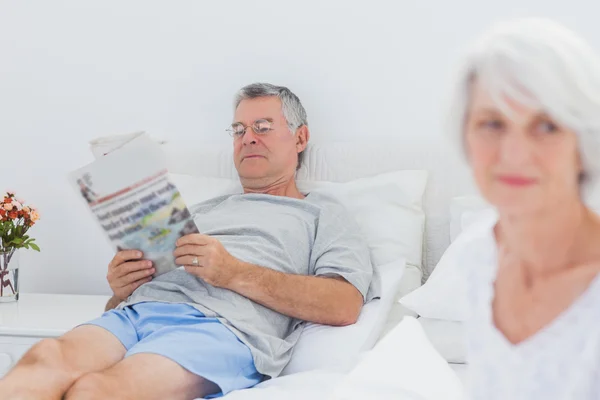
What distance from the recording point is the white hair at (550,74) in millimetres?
319

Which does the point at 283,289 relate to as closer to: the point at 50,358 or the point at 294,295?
the point at 294,295

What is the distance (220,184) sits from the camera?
2.00 m

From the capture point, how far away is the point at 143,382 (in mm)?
1247

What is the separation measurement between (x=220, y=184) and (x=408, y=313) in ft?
2.04

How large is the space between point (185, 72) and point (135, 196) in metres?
0.97

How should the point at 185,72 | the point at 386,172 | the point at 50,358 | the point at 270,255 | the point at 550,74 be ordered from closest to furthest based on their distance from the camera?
1. the point at 550,74
2. the point at 50,358
3. the point at 270,255
4. the point at 386,172
5. the point at 185,72

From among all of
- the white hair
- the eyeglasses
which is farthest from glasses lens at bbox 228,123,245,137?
the white hair

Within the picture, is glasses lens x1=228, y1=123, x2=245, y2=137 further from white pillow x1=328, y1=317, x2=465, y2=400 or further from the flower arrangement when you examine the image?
white pillow x1=328, y1=317, x2=465, y2=400

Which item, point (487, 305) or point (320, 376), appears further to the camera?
point (320, 376)

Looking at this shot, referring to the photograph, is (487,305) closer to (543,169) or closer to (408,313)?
(543,169)

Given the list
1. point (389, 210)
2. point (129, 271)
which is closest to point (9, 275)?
point (129, 271)

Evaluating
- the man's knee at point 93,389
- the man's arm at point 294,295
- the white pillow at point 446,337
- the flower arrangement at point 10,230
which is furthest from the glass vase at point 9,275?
the white pillow at point 446,337

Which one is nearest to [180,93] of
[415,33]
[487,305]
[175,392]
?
[415,33]

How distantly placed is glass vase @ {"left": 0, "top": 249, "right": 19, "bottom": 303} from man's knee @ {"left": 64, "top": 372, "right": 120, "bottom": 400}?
963 millimetres
